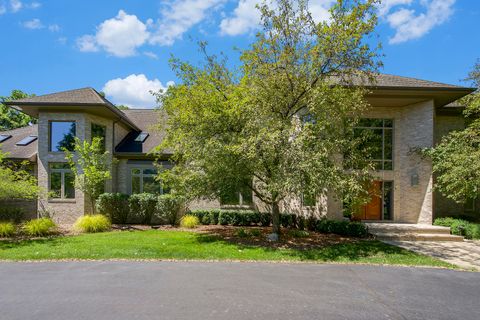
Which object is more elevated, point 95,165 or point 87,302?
point 95,165

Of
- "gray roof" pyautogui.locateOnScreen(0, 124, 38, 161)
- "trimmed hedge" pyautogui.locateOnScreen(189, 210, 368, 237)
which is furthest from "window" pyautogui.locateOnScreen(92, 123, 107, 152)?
"trimmed hedge" pyautogui.locateOnScreen(189, 210, 368, 237)

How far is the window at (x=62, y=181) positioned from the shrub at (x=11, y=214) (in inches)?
93.8

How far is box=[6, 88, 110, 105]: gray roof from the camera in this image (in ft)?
47.4

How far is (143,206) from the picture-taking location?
49.6ft

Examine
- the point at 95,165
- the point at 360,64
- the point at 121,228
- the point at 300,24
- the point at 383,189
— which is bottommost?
the point at 121,228

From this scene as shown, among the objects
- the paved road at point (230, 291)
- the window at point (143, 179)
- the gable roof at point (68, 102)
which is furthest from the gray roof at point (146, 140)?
the paved road at point (230, 291)

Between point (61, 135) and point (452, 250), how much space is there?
18465 millimetres

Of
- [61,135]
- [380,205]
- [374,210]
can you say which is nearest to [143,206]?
[61,135]

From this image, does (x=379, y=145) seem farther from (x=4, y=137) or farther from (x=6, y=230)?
(x=4, y=137)

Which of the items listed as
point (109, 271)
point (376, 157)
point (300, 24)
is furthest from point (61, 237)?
point (376, 157)

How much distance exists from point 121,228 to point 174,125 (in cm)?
631

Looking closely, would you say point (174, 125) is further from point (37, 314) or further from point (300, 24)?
point (37, 314)

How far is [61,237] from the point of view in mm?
11578

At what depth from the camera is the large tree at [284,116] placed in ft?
29.6
